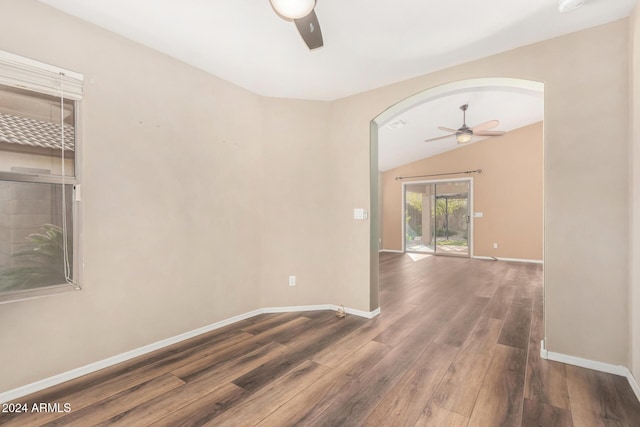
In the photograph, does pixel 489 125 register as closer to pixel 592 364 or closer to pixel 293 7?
pixel 592 364

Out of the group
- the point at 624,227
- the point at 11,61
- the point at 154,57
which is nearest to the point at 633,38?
the point at 624,227

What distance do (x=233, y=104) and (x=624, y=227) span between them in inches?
146

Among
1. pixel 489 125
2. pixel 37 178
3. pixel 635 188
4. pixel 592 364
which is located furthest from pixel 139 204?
pixel 489 125

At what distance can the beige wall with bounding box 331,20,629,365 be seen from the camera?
2.09m

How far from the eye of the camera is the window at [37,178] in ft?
6.00

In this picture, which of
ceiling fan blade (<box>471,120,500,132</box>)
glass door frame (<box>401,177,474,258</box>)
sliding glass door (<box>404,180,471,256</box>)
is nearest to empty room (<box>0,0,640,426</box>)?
ceiling fan blade (<box>471,120,500,132</box>)

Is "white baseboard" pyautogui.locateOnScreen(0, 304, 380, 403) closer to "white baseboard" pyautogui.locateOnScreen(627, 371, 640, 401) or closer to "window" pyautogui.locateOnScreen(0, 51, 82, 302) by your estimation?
"window" pyautogui.locateOnScreen(0, 51, 82, 302)

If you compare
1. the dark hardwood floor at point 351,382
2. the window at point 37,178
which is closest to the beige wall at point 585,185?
the dark hardwood floor at point 351,382

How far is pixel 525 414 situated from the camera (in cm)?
167

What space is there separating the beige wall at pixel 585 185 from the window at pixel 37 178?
3629 mm

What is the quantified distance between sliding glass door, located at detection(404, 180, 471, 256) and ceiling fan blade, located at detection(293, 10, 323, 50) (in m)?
7.33

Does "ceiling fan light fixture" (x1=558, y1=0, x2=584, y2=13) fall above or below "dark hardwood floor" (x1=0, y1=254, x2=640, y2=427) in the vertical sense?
above

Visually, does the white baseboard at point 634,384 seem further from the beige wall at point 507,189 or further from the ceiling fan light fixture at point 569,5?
the beige wall at point 507,189

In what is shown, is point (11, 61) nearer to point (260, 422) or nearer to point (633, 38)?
point (260, 422)
